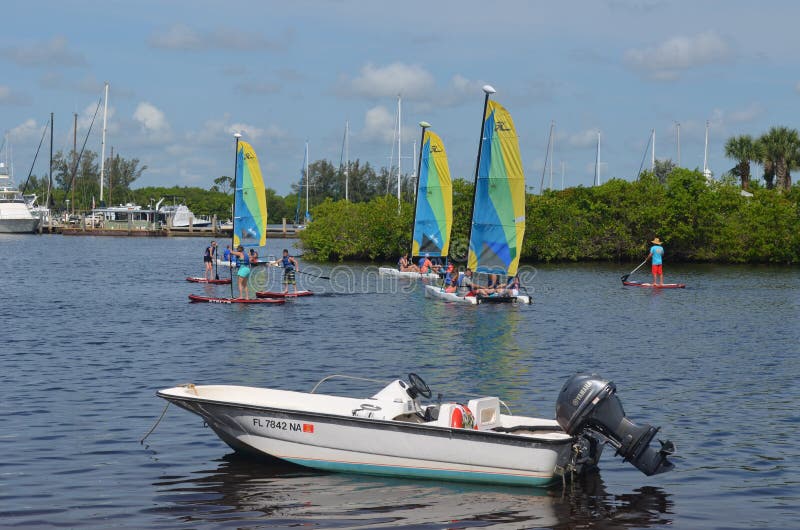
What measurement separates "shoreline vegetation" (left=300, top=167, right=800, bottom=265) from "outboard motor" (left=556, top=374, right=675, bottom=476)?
6237cm

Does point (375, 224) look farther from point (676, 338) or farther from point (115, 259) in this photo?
point (676, 338)

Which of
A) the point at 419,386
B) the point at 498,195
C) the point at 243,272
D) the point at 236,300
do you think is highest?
the point at 498,195

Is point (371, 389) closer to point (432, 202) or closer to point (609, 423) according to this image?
point (609, 423)

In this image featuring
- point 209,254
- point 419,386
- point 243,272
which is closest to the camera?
point 419,386

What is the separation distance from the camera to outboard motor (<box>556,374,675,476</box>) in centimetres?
1384

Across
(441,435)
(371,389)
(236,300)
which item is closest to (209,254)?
(236,300)

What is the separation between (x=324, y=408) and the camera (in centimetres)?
1591

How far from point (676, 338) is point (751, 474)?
1618 cm

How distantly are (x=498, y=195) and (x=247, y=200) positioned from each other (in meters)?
18.5

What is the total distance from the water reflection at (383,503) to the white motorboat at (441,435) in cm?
26

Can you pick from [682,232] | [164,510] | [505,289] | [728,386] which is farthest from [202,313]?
[682,232]

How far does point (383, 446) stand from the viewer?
14297 millimetres

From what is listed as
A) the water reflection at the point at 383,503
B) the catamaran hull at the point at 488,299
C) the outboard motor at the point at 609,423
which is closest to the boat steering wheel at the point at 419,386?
the water reflection at the point at 383,503

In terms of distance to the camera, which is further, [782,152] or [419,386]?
[782,152]
